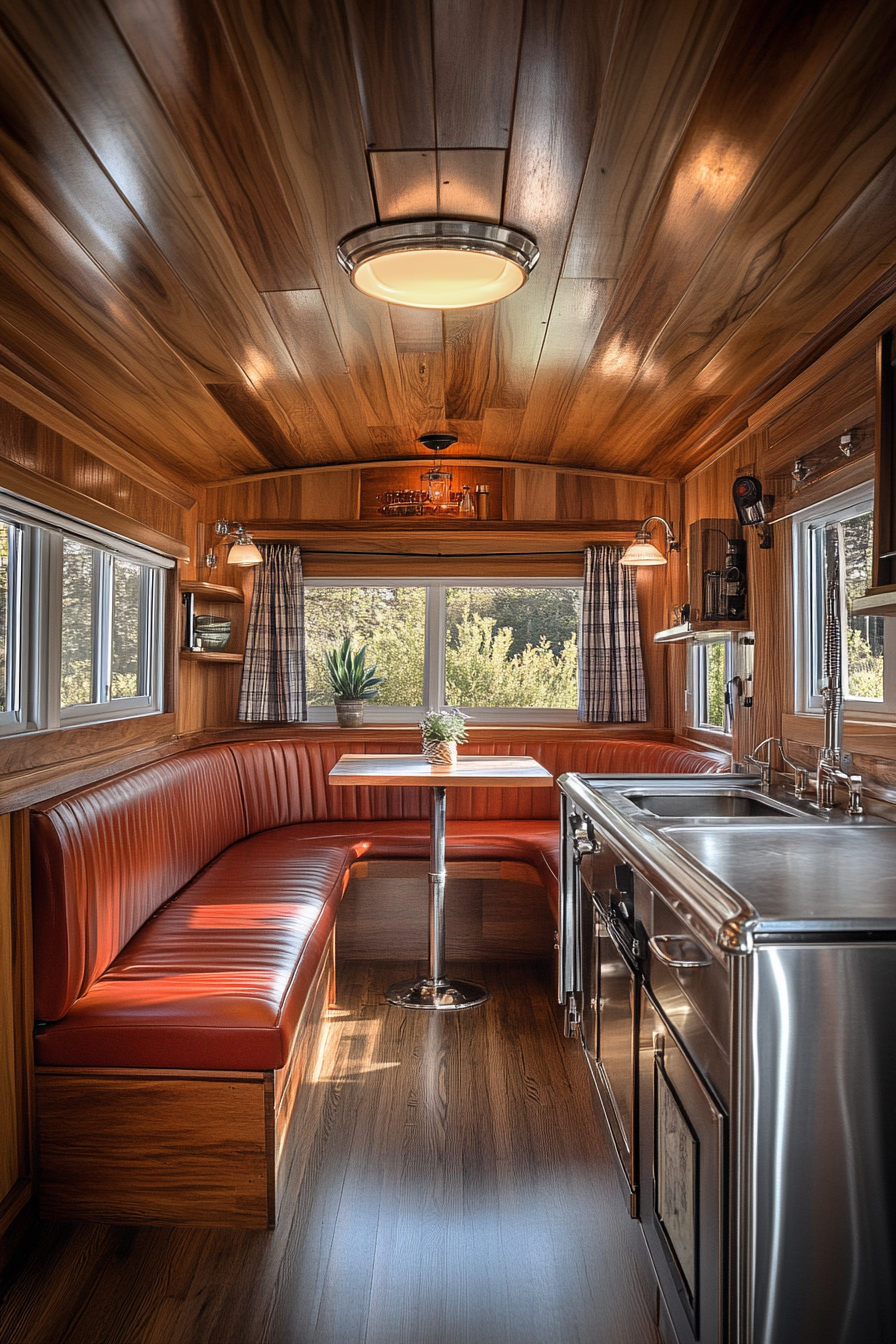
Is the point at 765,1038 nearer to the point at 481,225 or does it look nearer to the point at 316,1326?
the point at 316,1326

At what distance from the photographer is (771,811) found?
99.5 inches

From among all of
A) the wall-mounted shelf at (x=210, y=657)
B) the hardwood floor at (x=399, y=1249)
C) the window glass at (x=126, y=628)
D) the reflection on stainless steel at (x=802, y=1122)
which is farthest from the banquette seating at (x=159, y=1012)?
the reflection on stainless steel at (x=802, y=1122)

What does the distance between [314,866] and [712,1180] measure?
2516 millimetres

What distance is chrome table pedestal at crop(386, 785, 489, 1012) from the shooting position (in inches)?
143

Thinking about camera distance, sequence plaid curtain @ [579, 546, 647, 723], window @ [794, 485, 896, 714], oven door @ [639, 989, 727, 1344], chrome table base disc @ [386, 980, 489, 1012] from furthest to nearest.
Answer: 1. plaid curtain @ [579, 546, 647, 723]
2. chrome table base disc @ [386, 980, 489, 1012]
3. window @ [794, 485, 896, 714]
4. oven door @ [639, 989, 727, 1344]

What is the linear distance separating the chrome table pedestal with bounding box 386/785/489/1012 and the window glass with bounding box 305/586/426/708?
Result: 1.41 m

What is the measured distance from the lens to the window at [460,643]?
5027mm

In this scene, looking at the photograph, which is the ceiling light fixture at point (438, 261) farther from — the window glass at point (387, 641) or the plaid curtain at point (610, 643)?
the window glass at point (387, 641)

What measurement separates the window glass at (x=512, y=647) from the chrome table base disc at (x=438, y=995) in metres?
1.64

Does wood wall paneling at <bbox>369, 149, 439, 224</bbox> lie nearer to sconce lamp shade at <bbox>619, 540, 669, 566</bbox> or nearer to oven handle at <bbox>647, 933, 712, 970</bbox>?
oven handle at <bbox>647, 933, 712, 970</bbox>

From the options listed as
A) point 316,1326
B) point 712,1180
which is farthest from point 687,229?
point 316,1326

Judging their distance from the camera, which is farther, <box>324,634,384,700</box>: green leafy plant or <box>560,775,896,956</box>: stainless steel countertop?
<box>324,634,384,700</box>: green leafy plant

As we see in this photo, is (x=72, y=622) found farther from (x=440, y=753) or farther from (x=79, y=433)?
(x=440, y=753)

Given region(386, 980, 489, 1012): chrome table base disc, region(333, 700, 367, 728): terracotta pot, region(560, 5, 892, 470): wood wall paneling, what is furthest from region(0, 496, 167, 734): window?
region(560, 5, 892, 470): wood wall paneling
